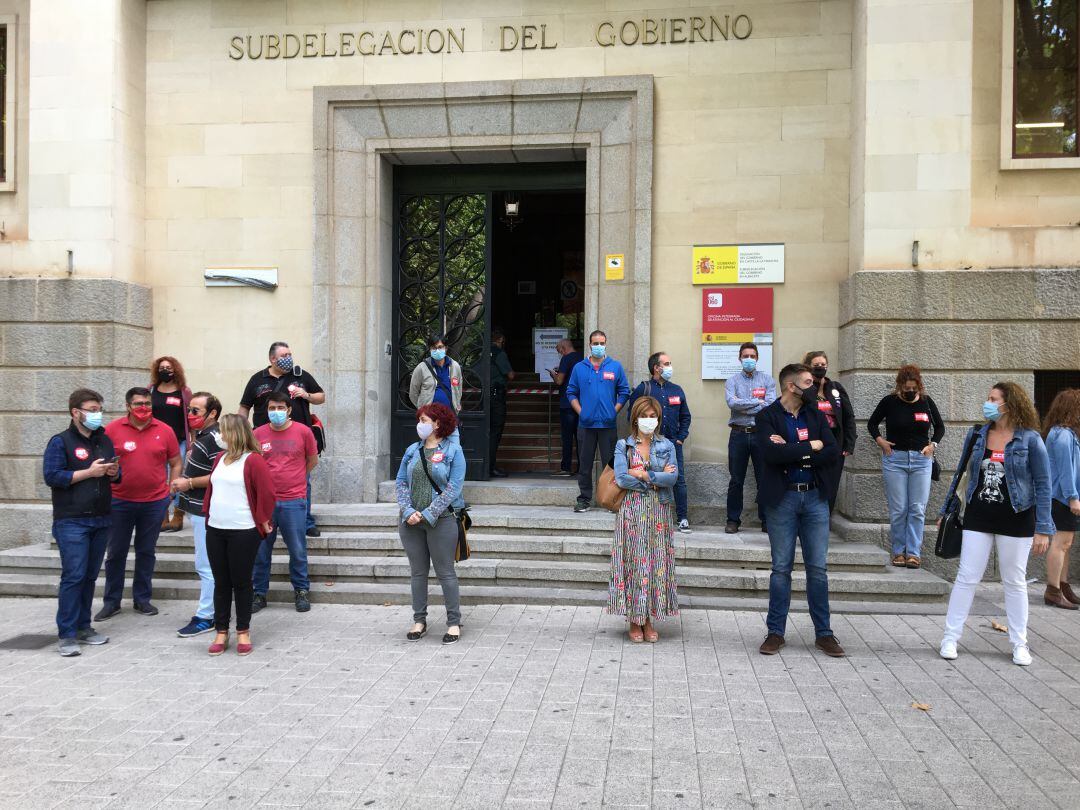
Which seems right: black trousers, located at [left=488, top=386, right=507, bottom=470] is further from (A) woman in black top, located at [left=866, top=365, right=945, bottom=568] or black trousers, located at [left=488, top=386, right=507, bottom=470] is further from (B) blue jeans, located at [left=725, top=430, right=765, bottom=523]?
(A) woman in black top, located at [left=866, top=365, right=945, bottom=568]

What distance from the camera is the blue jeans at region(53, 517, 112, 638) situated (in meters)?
6.80

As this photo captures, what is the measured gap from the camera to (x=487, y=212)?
1096 centimetres

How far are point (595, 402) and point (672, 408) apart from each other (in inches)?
32.7

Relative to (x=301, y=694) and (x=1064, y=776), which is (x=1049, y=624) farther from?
(x=301, y=694)

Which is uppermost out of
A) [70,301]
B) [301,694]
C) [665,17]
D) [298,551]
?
[665,17]

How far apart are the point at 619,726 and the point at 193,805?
2.29 m

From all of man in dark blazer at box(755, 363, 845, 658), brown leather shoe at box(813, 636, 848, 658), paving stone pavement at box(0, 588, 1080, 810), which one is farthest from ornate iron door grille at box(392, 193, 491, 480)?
brown leather shoe at box(813, 636, 848, 658)

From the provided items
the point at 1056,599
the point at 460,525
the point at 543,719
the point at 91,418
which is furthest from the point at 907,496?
the point at 91,418

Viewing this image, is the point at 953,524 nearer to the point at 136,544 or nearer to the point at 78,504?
the point at 78,504

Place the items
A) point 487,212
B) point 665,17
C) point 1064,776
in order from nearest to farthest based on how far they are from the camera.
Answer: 1. point 1064,776
2. point 665,17
3. point 487,212

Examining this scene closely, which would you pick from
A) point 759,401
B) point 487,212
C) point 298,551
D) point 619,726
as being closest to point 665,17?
point 487,212

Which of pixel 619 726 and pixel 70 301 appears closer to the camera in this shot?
pixel 619 726

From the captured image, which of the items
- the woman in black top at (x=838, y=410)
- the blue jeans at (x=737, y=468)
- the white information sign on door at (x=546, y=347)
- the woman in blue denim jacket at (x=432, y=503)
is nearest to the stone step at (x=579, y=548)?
the blue jeans at (x=737, y=468)

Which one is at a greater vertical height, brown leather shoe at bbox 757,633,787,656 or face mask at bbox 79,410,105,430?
face mask at bbox 79,410,105,430
